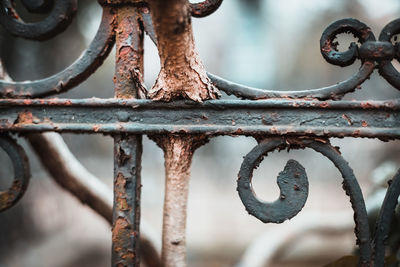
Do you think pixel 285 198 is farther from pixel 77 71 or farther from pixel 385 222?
pixel 77 71

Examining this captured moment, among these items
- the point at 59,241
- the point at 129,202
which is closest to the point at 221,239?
the point at 59,241

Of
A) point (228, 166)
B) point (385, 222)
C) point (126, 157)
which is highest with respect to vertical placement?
point (228, 166)

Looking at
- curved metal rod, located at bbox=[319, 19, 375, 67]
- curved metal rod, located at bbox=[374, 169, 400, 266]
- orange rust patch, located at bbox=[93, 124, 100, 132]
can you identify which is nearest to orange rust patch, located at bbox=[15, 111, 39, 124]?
orange rust patch, located at bbox=[93, 124, 100, 132]

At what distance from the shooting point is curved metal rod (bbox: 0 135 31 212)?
1.96ft

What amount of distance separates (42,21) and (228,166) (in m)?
2.82

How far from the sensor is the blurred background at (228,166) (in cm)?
183

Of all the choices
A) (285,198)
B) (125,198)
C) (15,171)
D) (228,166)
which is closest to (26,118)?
(15,171)

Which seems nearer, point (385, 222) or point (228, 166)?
point (385, 222)

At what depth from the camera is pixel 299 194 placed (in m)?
0.53

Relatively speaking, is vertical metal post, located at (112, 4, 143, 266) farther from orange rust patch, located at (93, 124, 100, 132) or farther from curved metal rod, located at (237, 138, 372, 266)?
curved metal rod, located at (237, 138, 372, 266)

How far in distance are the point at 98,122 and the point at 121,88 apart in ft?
0.23

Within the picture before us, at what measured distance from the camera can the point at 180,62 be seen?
1.56 ft

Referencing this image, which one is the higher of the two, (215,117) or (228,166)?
(228,166)

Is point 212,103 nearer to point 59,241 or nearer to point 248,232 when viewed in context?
point 59,241
